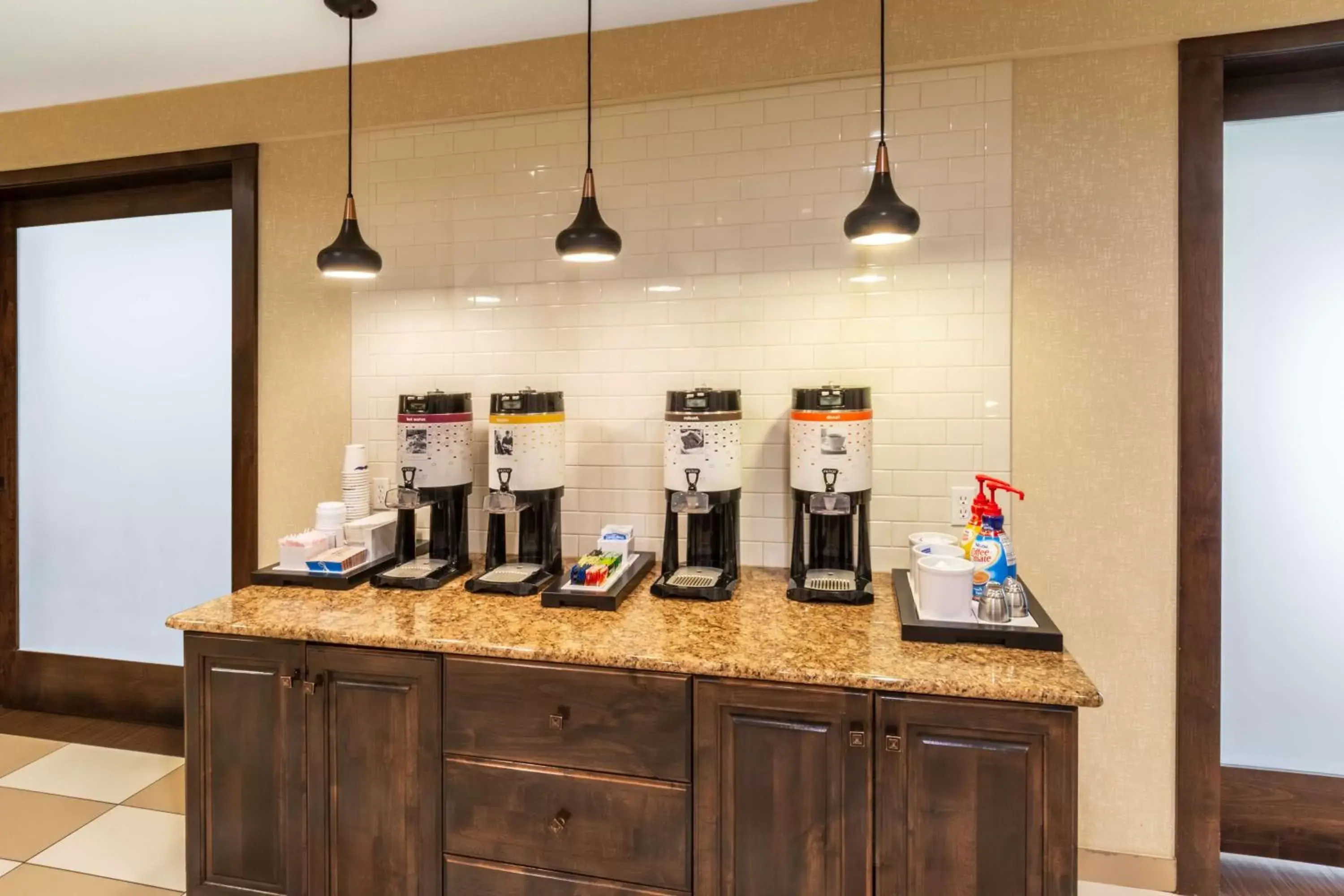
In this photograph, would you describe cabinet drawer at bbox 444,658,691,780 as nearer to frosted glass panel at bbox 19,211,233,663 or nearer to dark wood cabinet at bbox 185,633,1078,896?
dark wood cabinet at bbox 185,633,1078,896

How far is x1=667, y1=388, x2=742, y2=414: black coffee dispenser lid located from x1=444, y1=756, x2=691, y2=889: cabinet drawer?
0.94 meters

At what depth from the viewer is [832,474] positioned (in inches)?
77.6

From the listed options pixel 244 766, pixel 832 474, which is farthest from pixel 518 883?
pixel 832 474


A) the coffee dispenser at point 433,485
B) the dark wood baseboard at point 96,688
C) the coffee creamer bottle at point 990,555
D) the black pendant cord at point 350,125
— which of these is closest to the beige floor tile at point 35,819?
the dark wood baseboard at point 96,688

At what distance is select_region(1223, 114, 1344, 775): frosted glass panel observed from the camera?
2146 millimetres

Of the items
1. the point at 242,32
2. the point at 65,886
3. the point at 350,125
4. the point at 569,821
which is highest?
the point at 242,32

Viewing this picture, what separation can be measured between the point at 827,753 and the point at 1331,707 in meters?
1.76

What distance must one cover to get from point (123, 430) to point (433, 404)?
187 cm

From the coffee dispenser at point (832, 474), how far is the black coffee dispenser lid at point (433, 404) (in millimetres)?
1010

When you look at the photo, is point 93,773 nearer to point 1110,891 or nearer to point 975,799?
point 975,799

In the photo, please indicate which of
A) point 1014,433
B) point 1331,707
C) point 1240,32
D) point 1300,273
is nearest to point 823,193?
point 1014,433

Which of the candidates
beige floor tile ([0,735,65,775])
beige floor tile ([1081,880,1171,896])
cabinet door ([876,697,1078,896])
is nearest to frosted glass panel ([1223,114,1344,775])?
beige floor tile ([1081,880,1171,896])

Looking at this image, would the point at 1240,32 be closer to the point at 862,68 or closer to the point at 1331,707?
the point at 862,68

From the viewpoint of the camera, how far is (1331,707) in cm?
218
